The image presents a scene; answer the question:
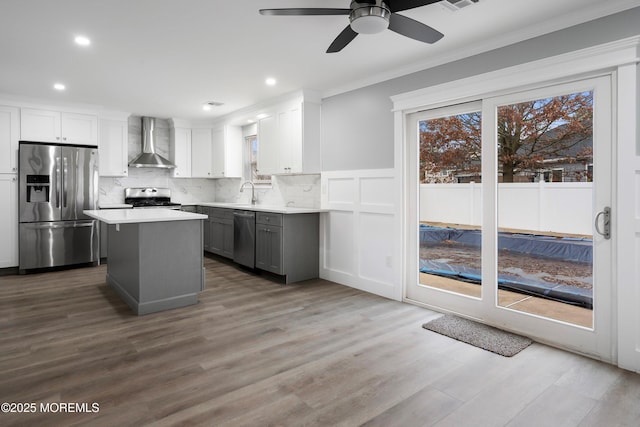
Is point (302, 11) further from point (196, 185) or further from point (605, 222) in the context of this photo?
point (196, 185)

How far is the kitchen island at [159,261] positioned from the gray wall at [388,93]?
1978mm

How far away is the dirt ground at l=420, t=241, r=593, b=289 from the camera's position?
287 centimetres

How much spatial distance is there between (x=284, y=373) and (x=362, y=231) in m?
2.30

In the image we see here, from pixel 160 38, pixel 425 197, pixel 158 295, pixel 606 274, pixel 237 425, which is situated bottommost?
pixel 237 425

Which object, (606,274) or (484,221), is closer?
(606,274)

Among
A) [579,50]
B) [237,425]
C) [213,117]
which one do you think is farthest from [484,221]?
[213,117]

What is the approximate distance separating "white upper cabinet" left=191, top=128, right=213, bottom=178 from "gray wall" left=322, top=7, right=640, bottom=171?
10.3 ft

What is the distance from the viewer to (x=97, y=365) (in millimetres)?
2533

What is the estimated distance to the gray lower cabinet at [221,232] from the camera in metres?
5.92

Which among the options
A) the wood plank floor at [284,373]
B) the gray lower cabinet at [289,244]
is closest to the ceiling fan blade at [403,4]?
the wood plank floor at [284,373]

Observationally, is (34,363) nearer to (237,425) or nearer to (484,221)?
(237,425)

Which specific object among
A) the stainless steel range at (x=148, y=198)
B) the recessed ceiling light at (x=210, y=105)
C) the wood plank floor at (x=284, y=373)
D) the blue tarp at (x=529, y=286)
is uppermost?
the recessed ceiling light at (x=210, y=105)

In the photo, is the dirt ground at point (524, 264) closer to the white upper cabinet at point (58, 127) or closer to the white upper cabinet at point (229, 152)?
the white upper cabinet at point (229, 152)

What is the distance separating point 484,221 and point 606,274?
0.96 m
